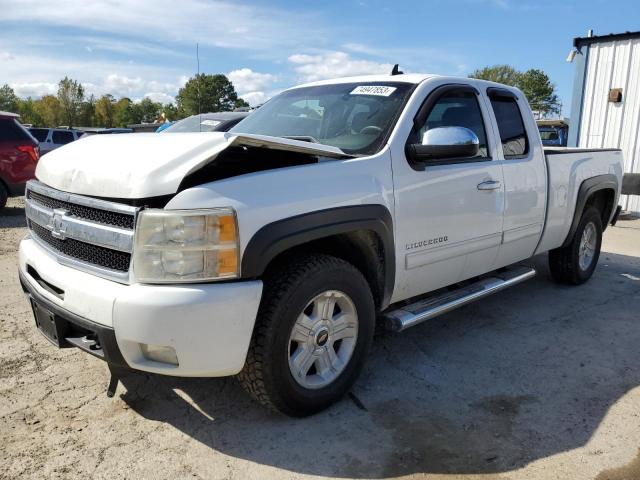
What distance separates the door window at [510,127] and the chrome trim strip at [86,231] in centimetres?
290

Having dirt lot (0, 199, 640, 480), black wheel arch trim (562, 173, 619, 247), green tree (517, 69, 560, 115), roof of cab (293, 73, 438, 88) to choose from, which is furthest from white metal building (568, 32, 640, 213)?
green tree (517, 69, 560, 115)

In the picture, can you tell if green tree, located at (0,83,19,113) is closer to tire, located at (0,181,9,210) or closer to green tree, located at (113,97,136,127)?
green tree, located at (113,97,136,127)

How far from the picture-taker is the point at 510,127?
426 centimetres

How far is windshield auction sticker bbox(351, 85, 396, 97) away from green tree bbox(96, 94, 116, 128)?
266ft

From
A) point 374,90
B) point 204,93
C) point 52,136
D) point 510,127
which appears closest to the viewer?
point 374,90

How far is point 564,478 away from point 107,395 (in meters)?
2.40

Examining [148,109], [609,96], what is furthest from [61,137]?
[148,109]

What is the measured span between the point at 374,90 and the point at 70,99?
70.3 meters

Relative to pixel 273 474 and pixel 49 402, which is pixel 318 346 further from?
pixel 49 402

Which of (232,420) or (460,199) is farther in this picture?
(460,199)

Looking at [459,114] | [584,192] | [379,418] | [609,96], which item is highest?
[609,96]

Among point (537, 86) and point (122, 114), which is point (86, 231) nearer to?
point (537, 86)

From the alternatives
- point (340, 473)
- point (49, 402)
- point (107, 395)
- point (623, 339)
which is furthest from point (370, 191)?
point (623, 339)

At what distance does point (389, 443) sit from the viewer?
268 centimetres
